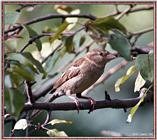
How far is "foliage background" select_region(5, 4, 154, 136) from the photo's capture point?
157cm

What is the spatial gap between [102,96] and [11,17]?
627mm

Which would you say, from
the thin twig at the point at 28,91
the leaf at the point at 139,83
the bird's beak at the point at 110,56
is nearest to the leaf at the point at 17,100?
the thin twig at the point at 28,91

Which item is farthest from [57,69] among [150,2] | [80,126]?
[150,2]

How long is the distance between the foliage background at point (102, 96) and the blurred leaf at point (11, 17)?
9.2 inches

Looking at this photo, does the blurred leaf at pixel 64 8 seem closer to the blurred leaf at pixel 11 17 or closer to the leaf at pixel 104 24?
the blurred leaf at pixel 11 17

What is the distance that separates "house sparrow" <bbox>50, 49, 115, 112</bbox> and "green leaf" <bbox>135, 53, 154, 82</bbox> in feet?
2.11

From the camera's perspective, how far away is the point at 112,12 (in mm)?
1844

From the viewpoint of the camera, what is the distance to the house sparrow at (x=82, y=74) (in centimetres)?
187

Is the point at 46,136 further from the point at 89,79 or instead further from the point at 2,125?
the point at 89,79

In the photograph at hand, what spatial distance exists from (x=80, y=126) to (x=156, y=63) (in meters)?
0.52

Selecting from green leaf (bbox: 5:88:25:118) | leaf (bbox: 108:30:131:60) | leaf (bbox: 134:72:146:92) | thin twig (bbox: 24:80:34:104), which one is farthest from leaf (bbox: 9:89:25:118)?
leaf (bbox: 134:72:146:92)

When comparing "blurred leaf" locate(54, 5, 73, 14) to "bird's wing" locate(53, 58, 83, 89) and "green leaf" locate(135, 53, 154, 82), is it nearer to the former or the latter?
"bird's wing" locate(53, 58, 83, 89)

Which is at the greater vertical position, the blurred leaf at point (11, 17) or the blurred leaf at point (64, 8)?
the blurred leaf at point (64, 8)

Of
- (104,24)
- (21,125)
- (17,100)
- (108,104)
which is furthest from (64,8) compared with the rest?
(17,100)
